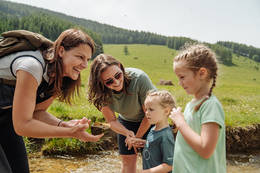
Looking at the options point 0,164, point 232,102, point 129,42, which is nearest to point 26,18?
point 129,42

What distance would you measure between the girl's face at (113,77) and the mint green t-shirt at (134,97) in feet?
0.85

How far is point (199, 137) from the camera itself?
1964mm

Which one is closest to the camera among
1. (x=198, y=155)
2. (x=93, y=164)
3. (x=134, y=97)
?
(x=198, y=155)

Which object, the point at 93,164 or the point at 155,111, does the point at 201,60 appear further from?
the point at 93,164

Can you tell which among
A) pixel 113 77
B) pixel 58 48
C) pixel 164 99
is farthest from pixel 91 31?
pixel 58 48

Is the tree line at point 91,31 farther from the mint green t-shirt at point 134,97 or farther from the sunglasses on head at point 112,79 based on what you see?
the sunglasses on head at point 112,79

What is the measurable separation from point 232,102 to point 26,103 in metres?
13.0

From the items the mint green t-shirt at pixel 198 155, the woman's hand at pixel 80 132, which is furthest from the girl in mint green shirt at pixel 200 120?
the woman's hand at pixel 80 132

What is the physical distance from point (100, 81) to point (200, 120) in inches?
73.0

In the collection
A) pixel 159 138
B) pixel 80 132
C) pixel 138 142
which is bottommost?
pixel 138 142

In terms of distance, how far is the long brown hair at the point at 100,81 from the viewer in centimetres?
339

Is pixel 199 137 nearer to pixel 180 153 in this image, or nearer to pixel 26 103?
pixel 180 153

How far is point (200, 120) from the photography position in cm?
206

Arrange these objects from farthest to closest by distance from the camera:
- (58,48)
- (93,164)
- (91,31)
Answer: (91,31)
(93,164)
(58,48)
